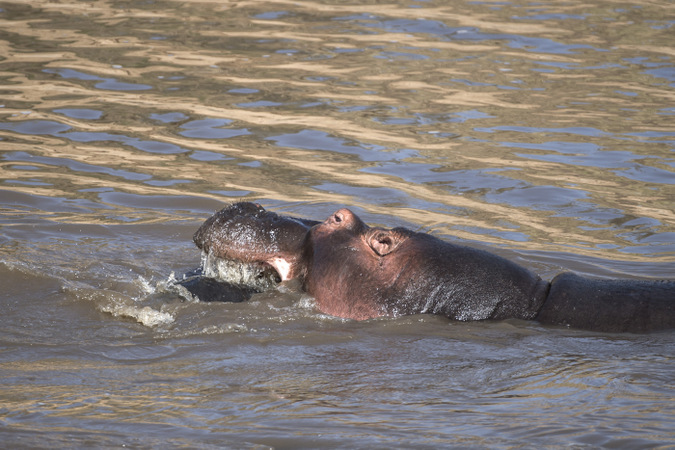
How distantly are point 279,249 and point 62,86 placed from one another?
23.6 ft

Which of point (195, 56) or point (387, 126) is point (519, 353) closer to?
point (387, 126)

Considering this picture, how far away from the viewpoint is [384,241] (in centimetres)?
580

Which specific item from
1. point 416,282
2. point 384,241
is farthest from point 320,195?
point 416,282

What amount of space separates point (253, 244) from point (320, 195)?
308 centimetres

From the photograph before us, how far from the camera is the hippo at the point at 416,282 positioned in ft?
18.3

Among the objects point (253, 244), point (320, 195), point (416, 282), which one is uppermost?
point (253, 244)

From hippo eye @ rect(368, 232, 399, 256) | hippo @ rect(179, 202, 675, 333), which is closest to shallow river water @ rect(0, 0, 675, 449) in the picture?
hippo @ rect(179, 202, 675, 333)

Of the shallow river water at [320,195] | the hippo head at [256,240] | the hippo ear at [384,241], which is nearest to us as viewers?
the shallow river water at [320,195]

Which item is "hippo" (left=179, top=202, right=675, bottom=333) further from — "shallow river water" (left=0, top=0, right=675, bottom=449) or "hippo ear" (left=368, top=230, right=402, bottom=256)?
"shallow river water" (left=0, top=0, right=675, bottom=449)

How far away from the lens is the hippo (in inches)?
219

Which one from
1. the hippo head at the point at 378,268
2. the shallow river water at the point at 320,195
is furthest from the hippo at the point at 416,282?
the shallow river water at the point at 320,195

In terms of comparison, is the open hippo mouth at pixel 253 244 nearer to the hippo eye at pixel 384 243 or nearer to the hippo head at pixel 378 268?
the hippo head at pixel 378 268

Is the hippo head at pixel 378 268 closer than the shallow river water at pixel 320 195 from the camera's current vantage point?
No

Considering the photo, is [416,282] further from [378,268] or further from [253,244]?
[253,244]
